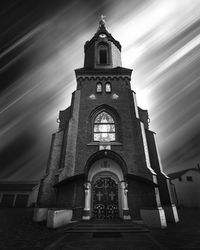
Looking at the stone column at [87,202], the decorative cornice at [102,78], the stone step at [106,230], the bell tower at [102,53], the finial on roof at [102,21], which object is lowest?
the stone step at [106,230]

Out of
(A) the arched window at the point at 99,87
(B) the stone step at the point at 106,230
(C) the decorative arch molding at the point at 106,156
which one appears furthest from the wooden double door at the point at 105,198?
(A) the arched window at the point at 99,87

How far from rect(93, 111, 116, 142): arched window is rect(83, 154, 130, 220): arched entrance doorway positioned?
2.28 m

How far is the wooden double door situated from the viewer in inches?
451

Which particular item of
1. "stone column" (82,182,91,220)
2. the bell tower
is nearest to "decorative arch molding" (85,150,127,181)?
"stone column" (82,182,91,220)

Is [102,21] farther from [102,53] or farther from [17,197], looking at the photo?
[17,197]

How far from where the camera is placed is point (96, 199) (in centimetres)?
1188

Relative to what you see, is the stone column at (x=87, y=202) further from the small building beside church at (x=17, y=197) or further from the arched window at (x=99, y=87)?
the small building beside church at (x=17, y=197)

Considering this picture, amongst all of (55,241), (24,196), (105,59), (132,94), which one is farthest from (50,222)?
(24,196)

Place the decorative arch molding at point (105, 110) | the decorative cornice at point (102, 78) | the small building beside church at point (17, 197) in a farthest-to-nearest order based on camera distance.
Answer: the small building beside church at point (17, 197) < the decorative cornice at point (102, 78) < the decorative arch molding at point (105, 110)

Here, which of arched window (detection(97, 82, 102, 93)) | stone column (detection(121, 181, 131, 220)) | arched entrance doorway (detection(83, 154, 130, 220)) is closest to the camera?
stone column (detection(121, 181, 131, 220))

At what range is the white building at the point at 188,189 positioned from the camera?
30.3m

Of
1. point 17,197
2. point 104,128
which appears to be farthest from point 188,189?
point 17,197

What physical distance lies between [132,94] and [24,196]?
1374 inches

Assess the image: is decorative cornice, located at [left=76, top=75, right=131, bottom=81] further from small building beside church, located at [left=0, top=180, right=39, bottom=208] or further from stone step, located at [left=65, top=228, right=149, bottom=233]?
small building beside church, located at [left=0, top=180, right=39, bottom=208]
